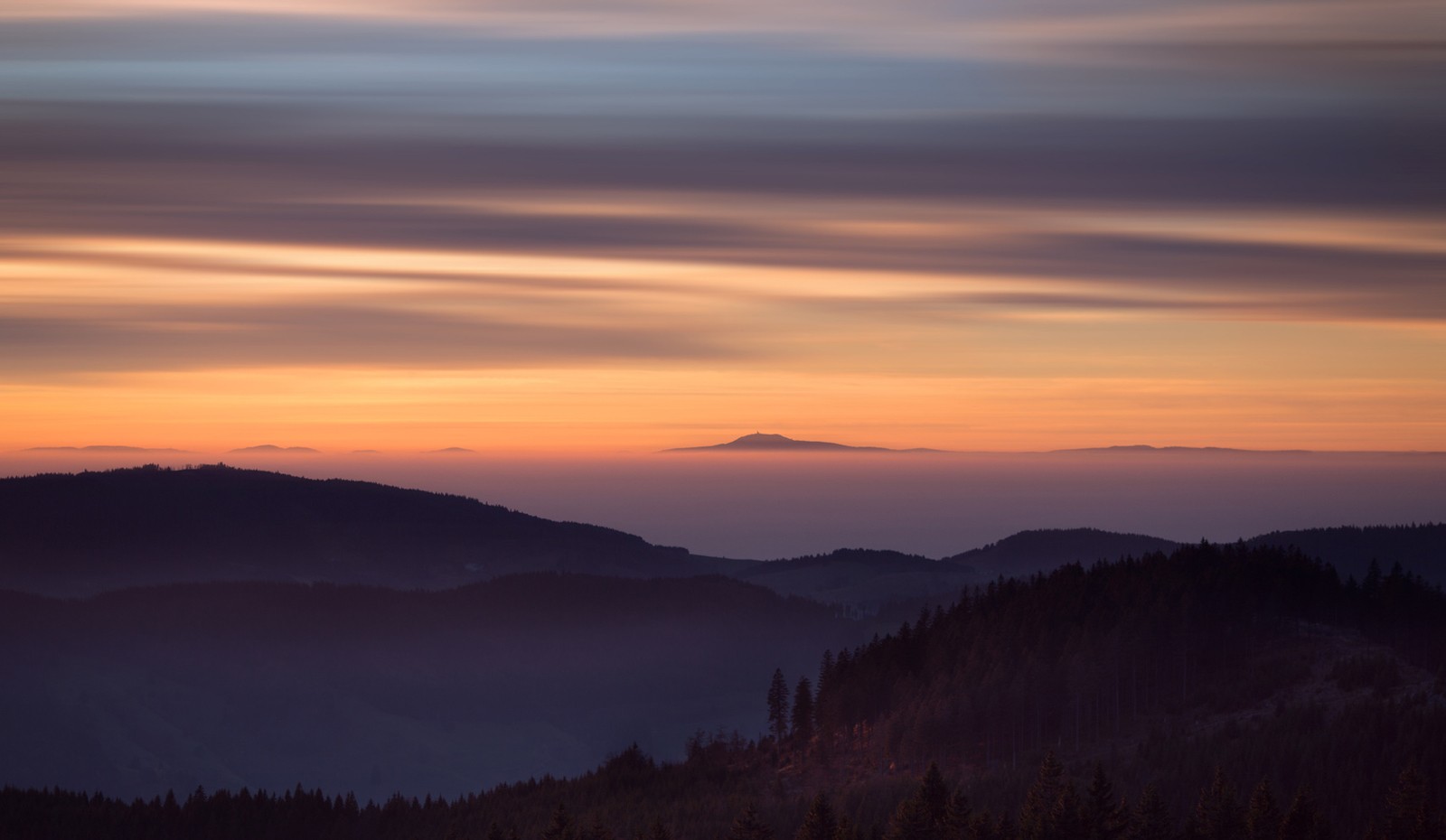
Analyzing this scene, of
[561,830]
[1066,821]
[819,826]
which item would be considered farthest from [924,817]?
[561,830]

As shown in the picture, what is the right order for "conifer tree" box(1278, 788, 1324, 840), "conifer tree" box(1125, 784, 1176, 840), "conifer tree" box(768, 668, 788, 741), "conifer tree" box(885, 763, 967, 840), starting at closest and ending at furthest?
1. "conifer tree" box(1278, 788, 1324, 840)
2. "conifer tree" box(1125, 784, 1176, 840)
3. "conifer tree" box(885, 763, 967, 840)
4. "conifer tree" box(768, 668, 788, 741)

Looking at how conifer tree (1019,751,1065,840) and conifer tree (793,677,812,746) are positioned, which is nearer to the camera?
conifer tree (1019,751,1065,840)

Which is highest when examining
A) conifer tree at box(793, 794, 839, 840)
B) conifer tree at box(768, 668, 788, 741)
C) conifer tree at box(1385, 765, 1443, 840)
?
conifer tree at box(1385, 765, 1443, 840)

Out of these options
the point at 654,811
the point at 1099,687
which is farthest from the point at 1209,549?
the point at 654,811

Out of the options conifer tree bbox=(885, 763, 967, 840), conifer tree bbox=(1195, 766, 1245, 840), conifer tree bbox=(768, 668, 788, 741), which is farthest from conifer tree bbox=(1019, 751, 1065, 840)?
conifer tree bbox=(768, 668, 788, 741)

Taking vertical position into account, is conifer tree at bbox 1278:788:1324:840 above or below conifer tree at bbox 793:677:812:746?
above

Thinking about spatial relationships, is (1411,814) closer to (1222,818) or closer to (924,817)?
(1222,818)

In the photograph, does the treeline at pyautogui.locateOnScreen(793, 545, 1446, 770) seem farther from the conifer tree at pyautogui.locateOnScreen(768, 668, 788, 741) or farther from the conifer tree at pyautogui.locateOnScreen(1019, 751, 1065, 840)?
the conifer tree at pyautogui.locateOnScreen(1019, 751, 1065, 840)

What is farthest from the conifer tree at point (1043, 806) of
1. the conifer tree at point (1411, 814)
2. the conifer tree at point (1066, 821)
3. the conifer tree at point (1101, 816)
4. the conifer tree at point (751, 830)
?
the conifer tree at point (1411, 814)
